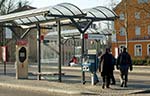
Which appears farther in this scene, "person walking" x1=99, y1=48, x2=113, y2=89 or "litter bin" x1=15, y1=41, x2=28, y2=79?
"litter bin" x1=15, y1=41, x2=28, y2=79

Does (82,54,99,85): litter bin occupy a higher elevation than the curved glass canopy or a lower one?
lower

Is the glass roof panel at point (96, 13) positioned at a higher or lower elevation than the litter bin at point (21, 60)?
higher

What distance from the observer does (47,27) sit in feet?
91.7

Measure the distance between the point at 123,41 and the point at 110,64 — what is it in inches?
2679

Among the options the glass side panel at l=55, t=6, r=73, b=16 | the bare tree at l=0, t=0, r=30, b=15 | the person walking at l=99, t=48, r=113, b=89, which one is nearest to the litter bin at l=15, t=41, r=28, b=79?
the glass side panel at l=55, t=6, r=73, b=16

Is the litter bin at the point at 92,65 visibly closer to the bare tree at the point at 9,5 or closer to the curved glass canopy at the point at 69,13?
the curved glass canopy at the point at 69,13

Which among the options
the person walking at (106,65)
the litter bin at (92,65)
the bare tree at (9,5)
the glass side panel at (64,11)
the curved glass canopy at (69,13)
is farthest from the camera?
the bare tree at (9,5)

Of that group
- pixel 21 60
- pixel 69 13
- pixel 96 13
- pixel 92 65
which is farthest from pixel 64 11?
pixel 21 60

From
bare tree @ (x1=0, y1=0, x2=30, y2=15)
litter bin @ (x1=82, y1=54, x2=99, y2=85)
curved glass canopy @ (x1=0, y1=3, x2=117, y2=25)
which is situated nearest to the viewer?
litter bin @ (x1=82, y1=54, x2=99, y2=85)

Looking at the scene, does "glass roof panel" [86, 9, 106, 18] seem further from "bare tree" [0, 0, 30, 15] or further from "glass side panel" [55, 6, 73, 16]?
"bare tree" [0, 0, 30, 15]

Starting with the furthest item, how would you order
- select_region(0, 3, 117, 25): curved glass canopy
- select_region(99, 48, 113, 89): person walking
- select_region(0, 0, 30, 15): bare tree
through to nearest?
select_region(0, 0, 30, 15): bare tree, select_region(0, 3, 117, 25): curved glass canopy, select_region(99, 48, 113, 89): person walking

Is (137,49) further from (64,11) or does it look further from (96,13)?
(64,11)

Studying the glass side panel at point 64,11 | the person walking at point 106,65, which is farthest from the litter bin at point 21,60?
the person walking at point 106,65

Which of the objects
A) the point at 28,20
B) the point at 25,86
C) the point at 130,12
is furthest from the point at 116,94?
the point at 130,12
